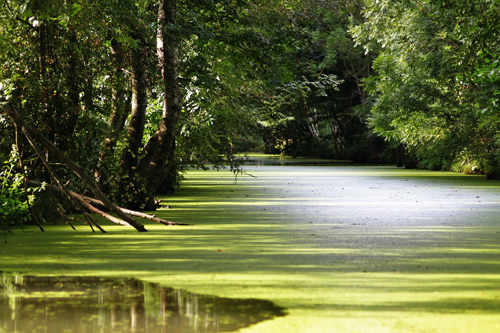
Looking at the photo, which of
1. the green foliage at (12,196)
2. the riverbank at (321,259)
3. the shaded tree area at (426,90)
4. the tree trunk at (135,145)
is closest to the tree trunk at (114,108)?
the tree trunk at (135,145)

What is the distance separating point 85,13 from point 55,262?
10.7 ft

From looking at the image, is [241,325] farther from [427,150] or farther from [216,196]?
[427,150]

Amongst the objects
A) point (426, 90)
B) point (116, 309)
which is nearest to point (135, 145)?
point (116, 309)

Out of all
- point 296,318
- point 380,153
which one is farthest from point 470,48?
Answer: point 380,153

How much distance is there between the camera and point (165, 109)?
39.8 feet

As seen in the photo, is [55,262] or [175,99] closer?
[55,262]

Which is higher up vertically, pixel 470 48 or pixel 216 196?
pixel 470 48

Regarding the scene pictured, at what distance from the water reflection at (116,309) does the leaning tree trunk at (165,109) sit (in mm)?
6305

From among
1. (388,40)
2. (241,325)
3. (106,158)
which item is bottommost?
(241,325)

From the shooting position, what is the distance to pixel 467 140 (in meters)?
22.3

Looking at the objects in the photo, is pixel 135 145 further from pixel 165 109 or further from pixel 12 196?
pixel 12 196

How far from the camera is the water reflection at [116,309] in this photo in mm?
4484

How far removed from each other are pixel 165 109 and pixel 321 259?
18.3ft

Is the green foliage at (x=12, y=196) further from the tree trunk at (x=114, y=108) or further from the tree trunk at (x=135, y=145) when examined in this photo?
the tree trunk at (x=135, y=145)
